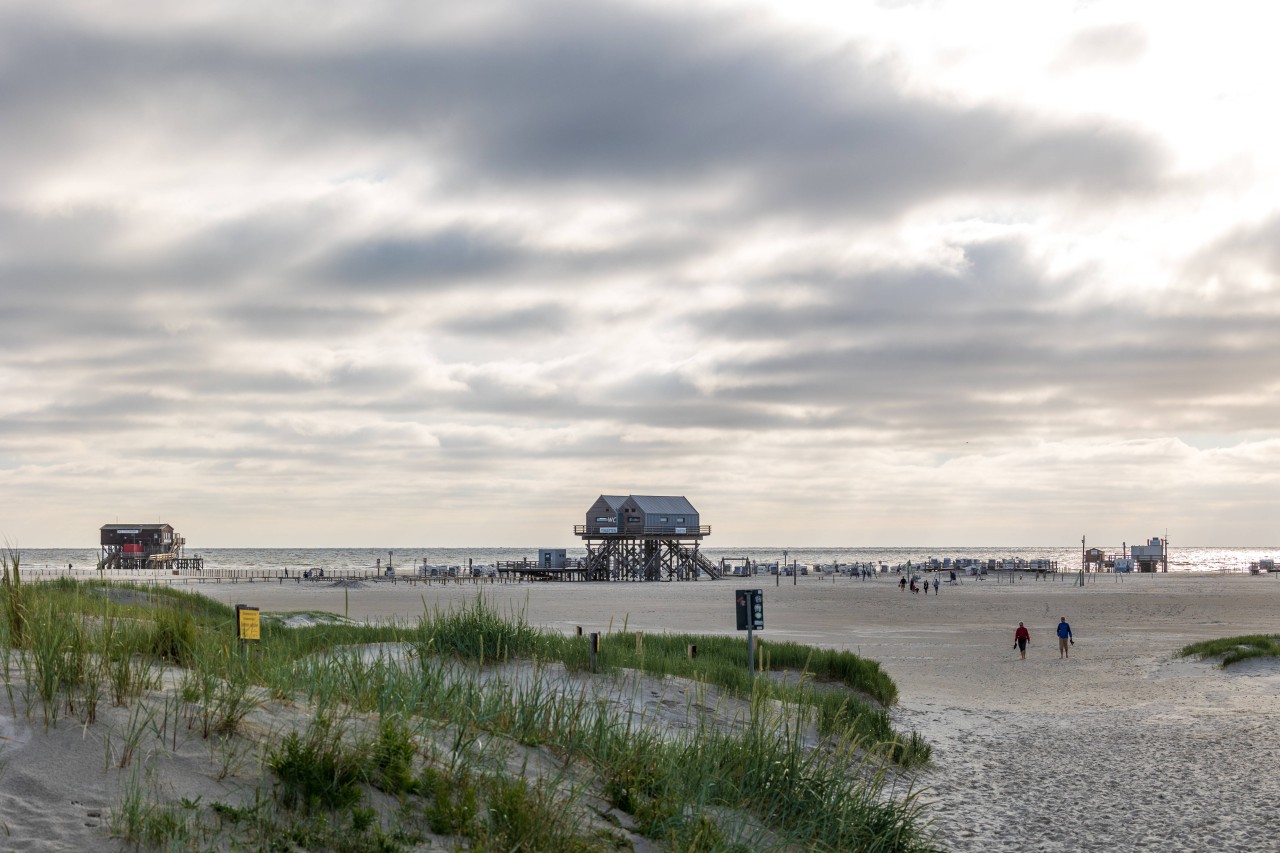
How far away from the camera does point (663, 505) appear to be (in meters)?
108

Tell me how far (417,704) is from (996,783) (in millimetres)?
9831

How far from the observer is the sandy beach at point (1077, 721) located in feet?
40.3

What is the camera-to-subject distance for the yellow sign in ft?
31.3

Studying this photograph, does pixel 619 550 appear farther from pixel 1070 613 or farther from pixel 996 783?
pixel 996 783

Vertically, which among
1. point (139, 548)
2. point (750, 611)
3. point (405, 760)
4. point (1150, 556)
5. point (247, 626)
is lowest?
point (1150, 556)

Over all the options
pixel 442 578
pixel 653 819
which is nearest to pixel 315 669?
pixel 653 819

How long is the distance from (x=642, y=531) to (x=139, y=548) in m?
66.0

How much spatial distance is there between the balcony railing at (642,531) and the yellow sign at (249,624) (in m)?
95.8

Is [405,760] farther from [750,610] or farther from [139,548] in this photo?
[139,548]

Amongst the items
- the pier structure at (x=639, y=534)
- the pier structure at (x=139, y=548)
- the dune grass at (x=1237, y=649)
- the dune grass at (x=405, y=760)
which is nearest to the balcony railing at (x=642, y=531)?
the pier structure at (x=639, y=534)

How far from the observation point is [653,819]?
7543 millimetres

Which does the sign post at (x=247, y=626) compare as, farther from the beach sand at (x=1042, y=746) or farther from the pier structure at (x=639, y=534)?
the pier structure at (x=639, y=534)

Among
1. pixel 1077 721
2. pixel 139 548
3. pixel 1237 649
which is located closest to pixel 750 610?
pixel 1077 721

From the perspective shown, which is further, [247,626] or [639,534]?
[639,534]
